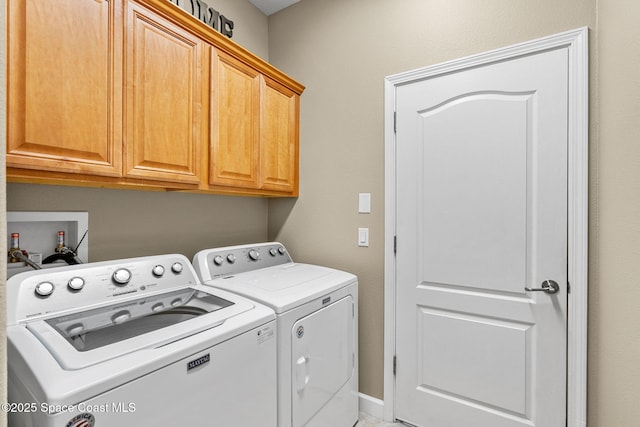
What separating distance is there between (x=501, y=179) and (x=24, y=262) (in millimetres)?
2205

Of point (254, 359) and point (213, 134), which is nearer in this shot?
point (254, 359)

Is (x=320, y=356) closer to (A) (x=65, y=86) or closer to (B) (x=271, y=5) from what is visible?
(A) (x=65, y=86)

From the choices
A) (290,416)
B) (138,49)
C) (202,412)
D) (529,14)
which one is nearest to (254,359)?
(202,412)

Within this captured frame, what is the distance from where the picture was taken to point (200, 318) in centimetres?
117

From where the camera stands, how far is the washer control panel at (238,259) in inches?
68.9

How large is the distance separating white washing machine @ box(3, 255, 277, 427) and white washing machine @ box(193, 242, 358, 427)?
0.08 metres

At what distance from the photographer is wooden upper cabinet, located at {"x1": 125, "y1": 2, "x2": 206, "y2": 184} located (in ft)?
4.37

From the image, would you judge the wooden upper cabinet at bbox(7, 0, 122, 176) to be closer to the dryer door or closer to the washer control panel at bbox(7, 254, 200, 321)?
the washer control panel at bbox(7, 254, 200, 321)

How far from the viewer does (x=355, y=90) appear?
6.86ft

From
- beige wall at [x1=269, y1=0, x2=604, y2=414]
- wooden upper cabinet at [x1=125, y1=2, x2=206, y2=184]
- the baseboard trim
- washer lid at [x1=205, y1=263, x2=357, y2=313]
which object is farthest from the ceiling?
the baseboard trim

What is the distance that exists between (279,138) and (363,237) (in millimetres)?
871

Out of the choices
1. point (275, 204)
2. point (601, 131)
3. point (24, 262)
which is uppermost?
point (601, 131)

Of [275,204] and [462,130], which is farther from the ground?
[462,130]

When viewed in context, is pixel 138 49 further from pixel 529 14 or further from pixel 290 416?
pixel 529 14
